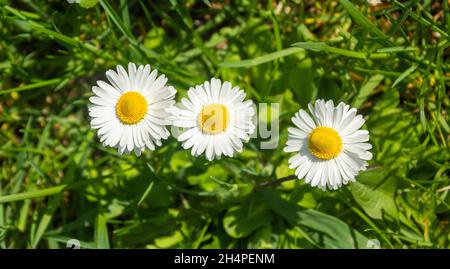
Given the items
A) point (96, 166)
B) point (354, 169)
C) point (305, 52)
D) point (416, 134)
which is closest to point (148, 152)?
point (96, 166)

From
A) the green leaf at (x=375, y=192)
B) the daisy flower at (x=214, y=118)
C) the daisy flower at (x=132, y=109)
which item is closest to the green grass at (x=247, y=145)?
the green leaf at (x=375, y=192)

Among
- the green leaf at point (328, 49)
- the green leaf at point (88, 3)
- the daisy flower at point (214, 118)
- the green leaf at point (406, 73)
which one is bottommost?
the daisy flower at point (214, 118)

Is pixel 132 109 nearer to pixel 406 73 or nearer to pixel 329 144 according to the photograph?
pixel 329 144

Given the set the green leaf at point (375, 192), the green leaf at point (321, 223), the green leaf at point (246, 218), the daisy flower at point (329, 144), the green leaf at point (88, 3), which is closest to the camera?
the daisy flower at point (329, 144)

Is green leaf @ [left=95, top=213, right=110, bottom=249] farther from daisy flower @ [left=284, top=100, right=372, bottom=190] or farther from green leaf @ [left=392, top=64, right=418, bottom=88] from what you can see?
green leaf @ [left=392, top=64, right=418, bottom=88]

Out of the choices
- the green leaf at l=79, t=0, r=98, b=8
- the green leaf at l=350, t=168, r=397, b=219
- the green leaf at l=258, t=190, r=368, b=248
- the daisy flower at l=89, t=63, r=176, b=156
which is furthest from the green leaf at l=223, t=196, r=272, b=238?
the green leaf at l=79, t=0, r=98, b=8

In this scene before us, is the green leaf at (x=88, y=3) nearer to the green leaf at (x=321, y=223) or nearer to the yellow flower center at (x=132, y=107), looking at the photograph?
the yellow flower center at (x=132, y=107)
